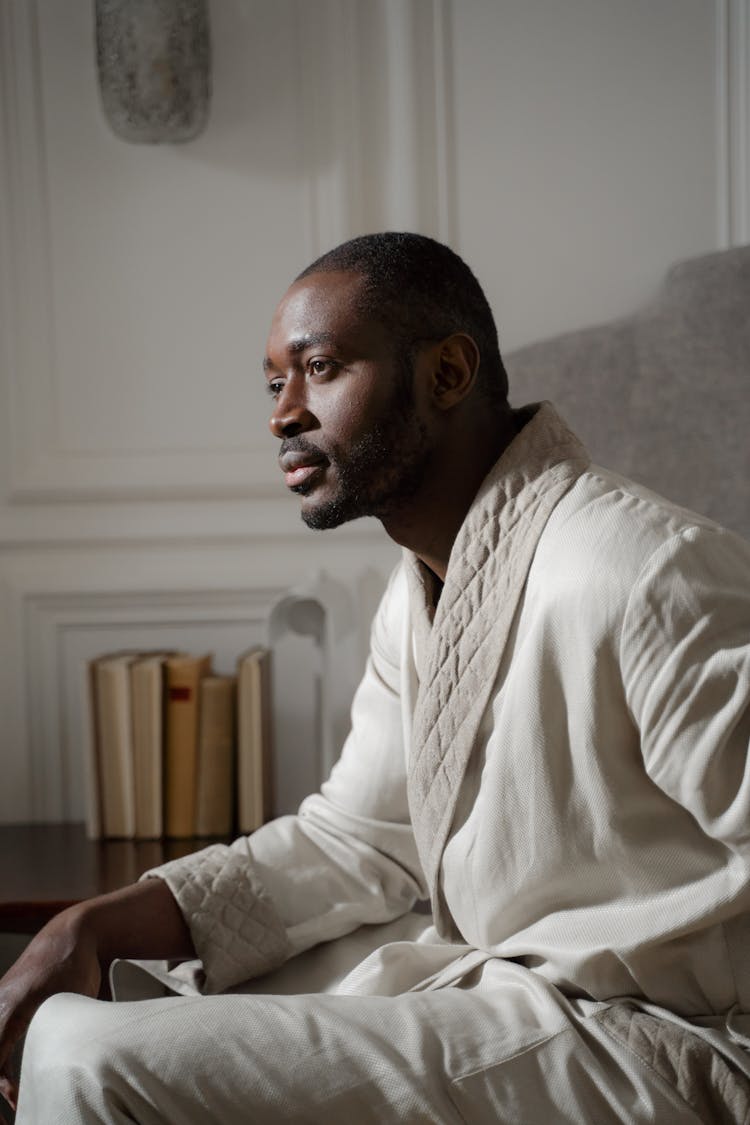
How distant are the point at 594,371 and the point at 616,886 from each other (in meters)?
1.17

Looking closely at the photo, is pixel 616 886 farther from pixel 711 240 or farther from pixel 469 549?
pixel 711 240

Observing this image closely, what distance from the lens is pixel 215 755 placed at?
2.12m

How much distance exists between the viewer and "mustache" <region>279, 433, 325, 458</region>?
133 centimetres

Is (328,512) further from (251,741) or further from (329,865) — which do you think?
(251,741)

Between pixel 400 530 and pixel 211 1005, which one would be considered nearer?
pixel 211 1005

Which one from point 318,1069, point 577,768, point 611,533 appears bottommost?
point 318,1069

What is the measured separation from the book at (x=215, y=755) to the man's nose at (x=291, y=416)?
2.85ft

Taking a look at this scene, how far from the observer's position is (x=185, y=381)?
7.56ft

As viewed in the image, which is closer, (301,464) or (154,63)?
(301,464)

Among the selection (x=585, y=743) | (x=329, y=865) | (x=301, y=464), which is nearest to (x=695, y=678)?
(x=585, y=743)

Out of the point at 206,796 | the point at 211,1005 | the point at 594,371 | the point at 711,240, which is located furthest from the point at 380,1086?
the point at 711,240

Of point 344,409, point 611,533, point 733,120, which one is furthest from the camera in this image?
point 733,120

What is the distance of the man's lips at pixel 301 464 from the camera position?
4.35 ft

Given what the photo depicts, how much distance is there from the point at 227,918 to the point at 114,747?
762mm
